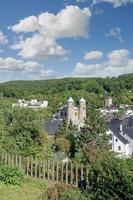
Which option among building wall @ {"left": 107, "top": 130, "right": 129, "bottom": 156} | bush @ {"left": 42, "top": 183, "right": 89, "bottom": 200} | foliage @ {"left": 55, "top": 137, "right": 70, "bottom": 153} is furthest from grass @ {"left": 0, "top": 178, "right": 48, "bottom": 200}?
building wall @ {"left": 107, "top": 130, "right": 129, "bottom": 156}

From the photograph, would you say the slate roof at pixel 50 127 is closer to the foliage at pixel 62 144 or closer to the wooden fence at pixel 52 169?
the foliage at pixel 62 144

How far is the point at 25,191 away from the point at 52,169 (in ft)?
4.81

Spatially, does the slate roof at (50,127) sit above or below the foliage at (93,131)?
below

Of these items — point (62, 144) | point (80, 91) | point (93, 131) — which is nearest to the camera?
point (62, 144)

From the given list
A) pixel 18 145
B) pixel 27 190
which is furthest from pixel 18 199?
pixel 18 145

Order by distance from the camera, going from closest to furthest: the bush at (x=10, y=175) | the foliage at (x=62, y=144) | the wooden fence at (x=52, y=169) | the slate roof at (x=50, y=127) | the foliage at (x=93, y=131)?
the wooden fence at (x=52, y=169) → the bush at (x=10, y=175) → the foliage at (x=62, y=144) → the foliage at (x=93, y=131) → the slate roof at (x=50, y=127)

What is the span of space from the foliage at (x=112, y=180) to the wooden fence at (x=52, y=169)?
109 cm

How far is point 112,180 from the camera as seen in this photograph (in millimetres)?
9992

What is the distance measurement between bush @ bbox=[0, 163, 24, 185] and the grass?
197 millimetres

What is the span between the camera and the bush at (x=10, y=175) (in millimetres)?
12688

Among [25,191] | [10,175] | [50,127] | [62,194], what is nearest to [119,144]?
[50,127]

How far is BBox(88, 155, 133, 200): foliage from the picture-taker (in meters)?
9.74

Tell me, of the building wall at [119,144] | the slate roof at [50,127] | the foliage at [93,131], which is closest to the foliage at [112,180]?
the foliage at [93,131]

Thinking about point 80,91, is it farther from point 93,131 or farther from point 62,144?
point 62,144
